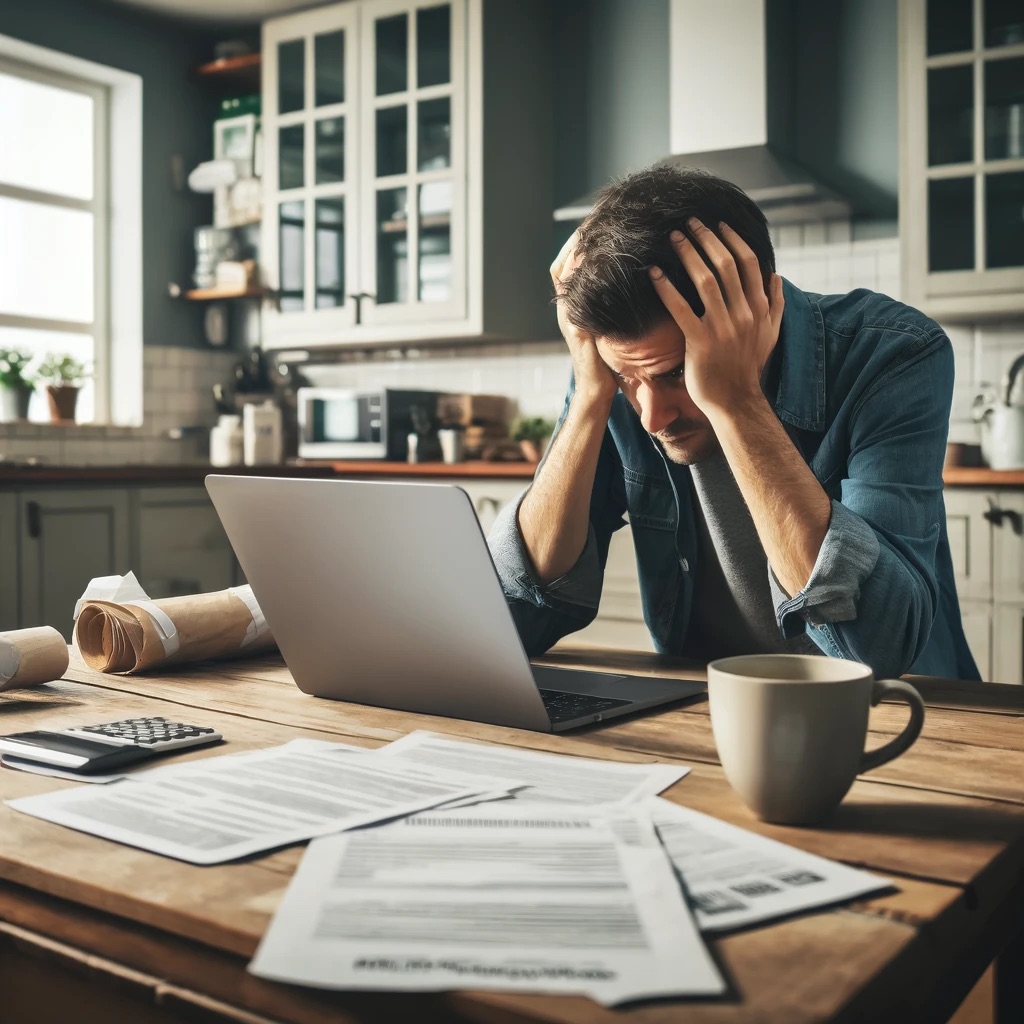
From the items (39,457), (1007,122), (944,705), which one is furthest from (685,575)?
(39,457)

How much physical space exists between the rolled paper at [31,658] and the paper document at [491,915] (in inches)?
23.0

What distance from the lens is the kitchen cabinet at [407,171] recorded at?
13.3 feet

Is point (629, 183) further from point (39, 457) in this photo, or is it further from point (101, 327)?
point (101, 327)

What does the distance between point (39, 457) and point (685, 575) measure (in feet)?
11.5

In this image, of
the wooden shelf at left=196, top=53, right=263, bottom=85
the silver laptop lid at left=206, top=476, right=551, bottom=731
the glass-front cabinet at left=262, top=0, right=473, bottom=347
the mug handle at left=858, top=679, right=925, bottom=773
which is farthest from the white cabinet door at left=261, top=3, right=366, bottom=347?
the mug handle at left=858, top=679, right=925, bottom=773

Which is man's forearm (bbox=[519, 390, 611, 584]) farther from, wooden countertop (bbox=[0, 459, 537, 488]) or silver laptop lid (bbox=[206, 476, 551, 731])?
wooden countertop (bbox=[0, 459, 537, 488])

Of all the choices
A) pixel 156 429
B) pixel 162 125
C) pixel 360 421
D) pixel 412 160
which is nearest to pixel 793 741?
pixel 360 421

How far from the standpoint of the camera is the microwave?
419cm

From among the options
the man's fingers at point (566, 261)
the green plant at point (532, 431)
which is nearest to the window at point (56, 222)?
the green plant at point (532, 431)

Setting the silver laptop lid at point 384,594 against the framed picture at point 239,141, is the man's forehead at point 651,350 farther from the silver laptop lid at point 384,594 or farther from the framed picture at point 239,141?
the framed picture at point 239,141

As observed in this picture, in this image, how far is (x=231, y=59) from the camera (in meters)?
4.77

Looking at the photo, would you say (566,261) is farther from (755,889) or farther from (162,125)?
(162,125)

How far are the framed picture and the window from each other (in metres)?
0.47

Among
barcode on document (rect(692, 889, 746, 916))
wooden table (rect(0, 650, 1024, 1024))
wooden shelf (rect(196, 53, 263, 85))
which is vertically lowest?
wooden table (rect(0, 650, 1024, 1024))
